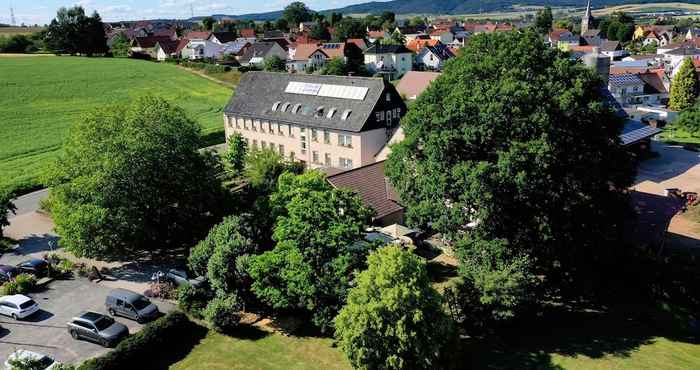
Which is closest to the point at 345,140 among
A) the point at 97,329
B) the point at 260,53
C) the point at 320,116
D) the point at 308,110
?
the point at 320,116

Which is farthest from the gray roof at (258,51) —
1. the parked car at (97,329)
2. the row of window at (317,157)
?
the parked car at (97,329)

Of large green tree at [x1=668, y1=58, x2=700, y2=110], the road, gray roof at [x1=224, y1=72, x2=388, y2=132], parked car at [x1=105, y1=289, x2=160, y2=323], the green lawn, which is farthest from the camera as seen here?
large green tree at [x1=668, y1=58, x2=700, y2=110]

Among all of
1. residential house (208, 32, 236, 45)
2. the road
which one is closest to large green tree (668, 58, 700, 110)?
the road

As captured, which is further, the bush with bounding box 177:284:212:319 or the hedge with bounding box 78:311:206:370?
the bush with bounding box 177:284:212:319

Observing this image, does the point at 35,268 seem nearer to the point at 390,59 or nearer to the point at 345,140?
the point at 345,140

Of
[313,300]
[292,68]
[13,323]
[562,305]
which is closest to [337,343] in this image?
[313,300]

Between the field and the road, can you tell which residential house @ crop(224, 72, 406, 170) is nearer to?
the field

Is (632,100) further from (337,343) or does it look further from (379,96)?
(337,343)
